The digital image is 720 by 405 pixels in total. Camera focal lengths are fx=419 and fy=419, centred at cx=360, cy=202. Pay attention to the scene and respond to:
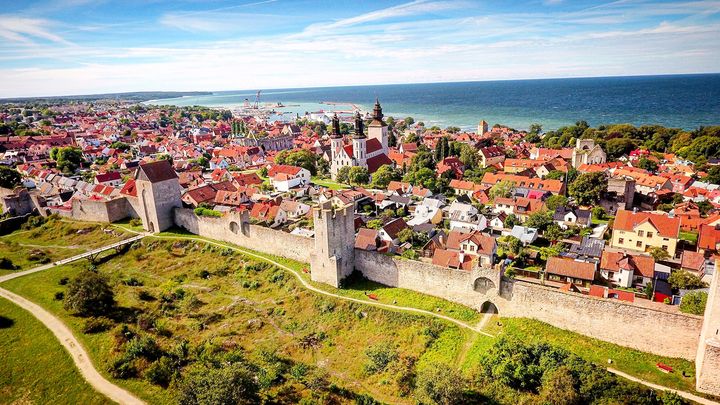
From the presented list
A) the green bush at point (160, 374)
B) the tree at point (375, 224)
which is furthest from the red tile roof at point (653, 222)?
the green bush at point (160, 374)

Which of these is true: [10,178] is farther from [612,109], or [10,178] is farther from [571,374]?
[612,109]

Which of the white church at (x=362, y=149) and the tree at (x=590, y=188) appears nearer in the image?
the tree at (x=590, y=188)

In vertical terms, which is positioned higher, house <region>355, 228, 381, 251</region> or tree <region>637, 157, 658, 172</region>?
tree <region>637, 157, 658, 172</region>

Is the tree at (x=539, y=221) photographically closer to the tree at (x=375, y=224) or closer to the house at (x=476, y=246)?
the house at (x=476, y=246)

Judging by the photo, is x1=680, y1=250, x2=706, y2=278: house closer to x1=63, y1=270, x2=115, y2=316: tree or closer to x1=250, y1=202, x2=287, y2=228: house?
x1=250, y1=202, x2=287, y2=228: house

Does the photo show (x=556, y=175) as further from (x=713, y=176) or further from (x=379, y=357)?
(x=379, y=357)

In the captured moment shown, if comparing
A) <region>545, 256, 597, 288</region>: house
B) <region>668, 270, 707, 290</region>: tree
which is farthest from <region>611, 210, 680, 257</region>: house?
<region>545, 256, 597, 288</region>: house

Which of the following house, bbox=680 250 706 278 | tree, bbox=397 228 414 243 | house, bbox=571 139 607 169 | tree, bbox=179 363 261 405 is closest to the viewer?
tree, bbox=179 363 261 405
